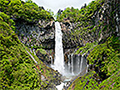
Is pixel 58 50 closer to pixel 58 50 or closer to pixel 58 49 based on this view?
pixel 58 50

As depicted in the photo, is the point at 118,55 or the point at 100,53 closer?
the point at 118,55

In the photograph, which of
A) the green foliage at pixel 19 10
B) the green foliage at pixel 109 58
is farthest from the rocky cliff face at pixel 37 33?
the green foliage at pixel 109 58

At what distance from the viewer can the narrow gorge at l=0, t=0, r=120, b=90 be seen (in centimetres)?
992

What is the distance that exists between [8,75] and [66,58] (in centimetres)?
1753

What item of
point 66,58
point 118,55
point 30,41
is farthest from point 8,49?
point 66,58

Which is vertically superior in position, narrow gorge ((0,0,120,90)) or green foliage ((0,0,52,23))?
green foliage ((0,0,52,23))

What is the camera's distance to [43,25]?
24.1 m

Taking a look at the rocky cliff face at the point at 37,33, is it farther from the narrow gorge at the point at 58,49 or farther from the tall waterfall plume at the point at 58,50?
the tall waterfall plume at the point at 58,50

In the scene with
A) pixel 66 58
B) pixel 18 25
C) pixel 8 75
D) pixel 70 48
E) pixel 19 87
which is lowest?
pixel 19 87

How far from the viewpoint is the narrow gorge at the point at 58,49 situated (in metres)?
9.92

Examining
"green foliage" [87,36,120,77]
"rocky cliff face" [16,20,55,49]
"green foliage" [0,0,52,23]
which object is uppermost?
"green foliage" [0,0,52,23]

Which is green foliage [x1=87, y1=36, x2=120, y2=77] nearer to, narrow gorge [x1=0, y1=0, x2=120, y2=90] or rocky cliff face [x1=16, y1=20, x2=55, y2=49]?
narrow gorge [x1=0, y1=0, x2=120, y2=90]

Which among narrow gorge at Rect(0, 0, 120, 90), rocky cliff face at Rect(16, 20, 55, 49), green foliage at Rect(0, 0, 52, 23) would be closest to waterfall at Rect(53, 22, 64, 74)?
narrow gorge at Rect(0, 0, 120, 90)

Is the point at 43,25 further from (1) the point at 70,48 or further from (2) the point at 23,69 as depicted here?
(2) the point at 23,69
